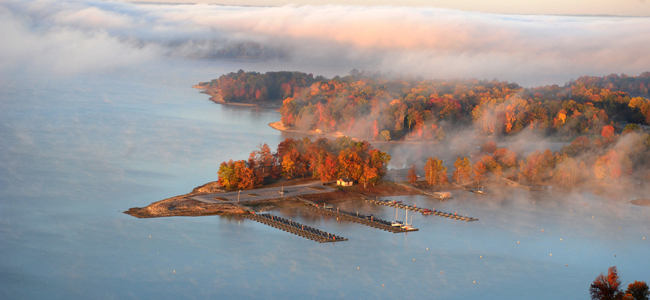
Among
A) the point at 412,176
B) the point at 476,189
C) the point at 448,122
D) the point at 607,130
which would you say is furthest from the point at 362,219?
the point at 607,130

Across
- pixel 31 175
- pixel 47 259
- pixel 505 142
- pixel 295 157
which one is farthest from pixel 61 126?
pixel 505 142

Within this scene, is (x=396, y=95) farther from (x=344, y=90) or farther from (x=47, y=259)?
(x=47, y=259)

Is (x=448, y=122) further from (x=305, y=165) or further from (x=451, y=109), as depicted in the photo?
(x=305, y=165)

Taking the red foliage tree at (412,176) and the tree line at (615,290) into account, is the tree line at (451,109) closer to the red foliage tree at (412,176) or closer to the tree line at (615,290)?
the red foliage tree at (412,176)

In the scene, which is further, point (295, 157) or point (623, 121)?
point (623, 121)

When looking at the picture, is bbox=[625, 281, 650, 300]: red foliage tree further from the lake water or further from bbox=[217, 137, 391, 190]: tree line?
bbox=[217, 137, 391, 190]: tree line

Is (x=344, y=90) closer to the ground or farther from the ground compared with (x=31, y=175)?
farther from the ground

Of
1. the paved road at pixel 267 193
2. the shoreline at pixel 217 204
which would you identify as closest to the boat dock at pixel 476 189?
the shoreline at pixel 217 204
